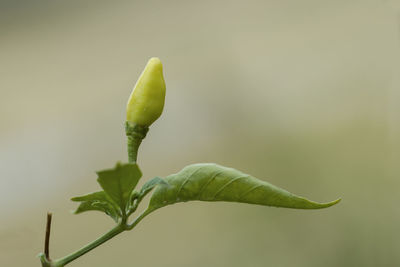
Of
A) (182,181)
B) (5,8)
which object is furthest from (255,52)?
(182,181)

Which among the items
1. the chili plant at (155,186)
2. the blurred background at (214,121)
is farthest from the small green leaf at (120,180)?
the blurred background at (214,121)

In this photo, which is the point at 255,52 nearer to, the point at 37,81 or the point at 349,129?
the point at 349,129

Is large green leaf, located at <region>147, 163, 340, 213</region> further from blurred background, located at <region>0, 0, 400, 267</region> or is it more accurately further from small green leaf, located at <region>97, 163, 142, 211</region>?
blurred background, located at <region>0, 0, 400, 267</region>

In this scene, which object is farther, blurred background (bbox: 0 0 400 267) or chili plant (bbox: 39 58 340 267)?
blurred background (bbox: 0 0 400 267)

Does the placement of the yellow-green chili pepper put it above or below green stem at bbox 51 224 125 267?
above

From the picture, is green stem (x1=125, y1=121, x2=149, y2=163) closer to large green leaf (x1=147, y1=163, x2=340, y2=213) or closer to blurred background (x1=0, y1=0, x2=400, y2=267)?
large green leaf (x1=147, y1=163, x2=340, y2=213)

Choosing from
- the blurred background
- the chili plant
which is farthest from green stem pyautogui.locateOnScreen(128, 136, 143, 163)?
the blurred background
